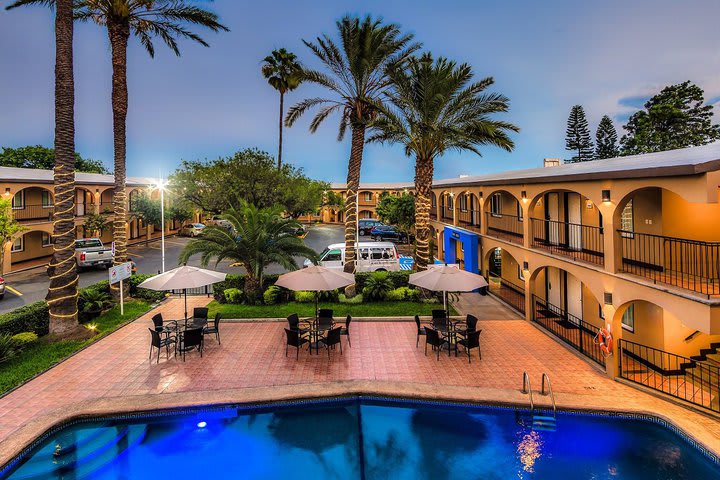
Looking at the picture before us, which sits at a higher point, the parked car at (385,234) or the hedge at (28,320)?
the parked car at (385,234)

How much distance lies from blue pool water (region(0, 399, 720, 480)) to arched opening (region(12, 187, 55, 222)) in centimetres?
2465

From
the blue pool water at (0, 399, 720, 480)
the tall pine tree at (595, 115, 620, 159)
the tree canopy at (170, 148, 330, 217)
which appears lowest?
the blue pool water at (0, 399, 720, 480)

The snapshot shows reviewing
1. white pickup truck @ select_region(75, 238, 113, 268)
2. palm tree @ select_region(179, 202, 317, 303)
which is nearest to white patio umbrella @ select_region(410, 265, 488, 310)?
palm tree @ select_region(179, 202, 317, 303)

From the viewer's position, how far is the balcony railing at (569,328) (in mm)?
11828

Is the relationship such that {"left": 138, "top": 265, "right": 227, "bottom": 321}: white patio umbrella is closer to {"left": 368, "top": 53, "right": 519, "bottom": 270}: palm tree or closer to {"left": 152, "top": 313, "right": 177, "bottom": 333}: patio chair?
{"left": 152, "top": 313, "right": 177, "bottom": 333}: patio chair

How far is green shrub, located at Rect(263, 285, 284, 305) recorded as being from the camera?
1722 cm

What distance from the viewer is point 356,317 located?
51.0 ft

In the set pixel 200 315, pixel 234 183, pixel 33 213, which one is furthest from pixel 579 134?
pixel 33 213

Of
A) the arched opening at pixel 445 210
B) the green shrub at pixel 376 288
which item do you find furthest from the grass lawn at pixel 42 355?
the arched opening at pixel 445 210

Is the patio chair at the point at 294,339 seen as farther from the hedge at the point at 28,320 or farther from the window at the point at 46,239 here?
the window at the point at 46,239

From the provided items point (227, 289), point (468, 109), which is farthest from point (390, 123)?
point (227, 289)

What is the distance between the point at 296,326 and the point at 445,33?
228ft

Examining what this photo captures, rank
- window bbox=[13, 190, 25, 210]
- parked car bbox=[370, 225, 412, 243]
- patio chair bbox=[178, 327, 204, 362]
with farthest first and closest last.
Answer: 1. parked car bbox=[370, 225, 412, 243]
2. window bbox=[13, 190, 25, 210]
3. patio chair bbox=[178, 327, 204, 362]

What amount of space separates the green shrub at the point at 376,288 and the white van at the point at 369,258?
3502mm
